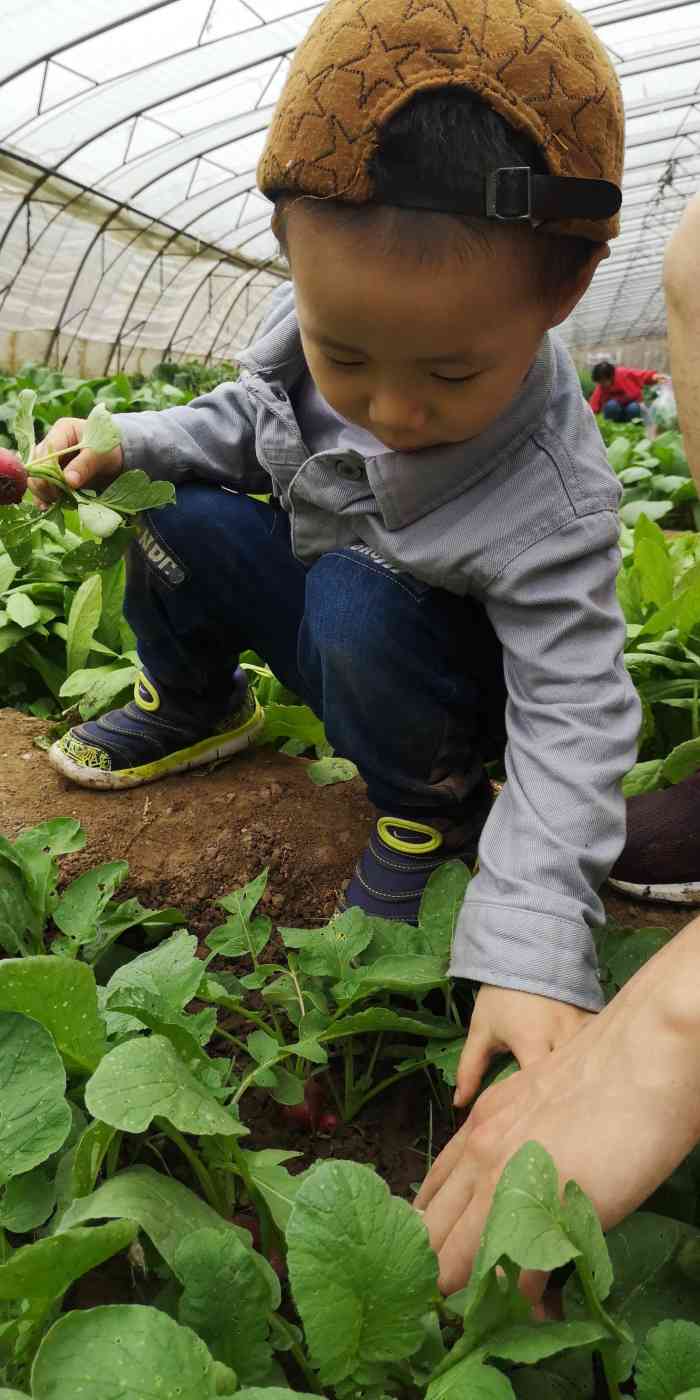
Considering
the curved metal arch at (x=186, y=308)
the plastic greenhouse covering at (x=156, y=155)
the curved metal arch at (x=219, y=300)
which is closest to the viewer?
the plastic greenhouse covering at (x=156, y=155)

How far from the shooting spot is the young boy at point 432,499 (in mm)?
935

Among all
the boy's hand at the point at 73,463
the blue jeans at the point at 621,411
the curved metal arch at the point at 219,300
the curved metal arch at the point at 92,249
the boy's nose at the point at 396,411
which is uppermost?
the boy's nose at the point at 396,411

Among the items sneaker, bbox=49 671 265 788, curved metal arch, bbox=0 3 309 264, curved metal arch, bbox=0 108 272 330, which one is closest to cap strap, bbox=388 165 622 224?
sneaker, bbox=49 671 265 788

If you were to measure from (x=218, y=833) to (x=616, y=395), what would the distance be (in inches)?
417

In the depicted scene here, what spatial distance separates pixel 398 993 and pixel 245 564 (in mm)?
641

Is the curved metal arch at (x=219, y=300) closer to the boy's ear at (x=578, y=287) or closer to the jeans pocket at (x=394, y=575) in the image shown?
the jeans pocket at (x=394, y=575)

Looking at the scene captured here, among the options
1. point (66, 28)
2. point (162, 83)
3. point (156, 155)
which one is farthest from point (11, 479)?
point (156, 155)

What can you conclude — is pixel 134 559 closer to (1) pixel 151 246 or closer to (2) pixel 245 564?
(2) pixel 245 564

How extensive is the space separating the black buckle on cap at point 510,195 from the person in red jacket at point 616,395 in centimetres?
1055

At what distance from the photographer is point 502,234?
0.95 m

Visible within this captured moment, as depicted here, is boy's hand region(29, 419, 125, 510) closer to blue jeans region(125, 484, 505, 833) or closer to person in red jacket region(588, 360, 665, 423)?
blue jeans region(125, 484, 505, 833)

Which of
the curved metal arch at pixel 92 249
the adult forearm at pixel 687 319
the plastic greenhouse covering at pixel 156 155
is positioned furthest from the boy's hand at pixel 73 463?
the curved metal arch at pixel 92 249

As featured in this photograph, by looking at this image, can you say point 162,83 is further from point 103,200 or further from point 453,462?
point 453,462

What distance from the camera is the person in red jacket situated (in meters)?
11.0
